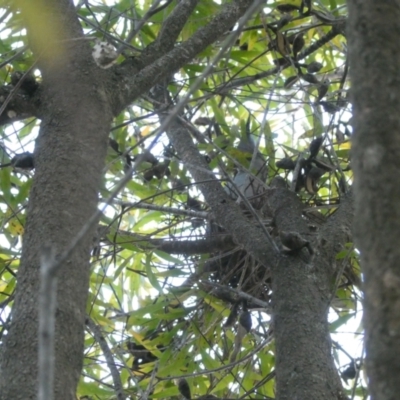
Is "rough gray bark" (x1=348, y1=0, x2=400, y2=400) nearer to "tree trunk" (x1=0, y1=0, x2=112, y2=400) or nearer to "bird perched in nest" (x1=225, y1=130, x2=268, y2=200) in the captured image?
"tree trunk" (x1=0, y1=0, x2=112, y2=400)

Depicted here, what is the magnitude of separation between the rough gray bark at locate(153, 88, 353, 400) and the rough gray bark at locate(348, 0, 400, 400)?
71cm

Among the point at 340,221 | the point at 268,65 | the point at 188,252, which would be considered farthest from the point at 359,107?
the point at 268,65

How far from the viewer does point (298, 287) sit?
1.37 metres

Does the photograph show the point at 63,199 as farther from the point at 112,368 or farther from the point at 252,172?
the point at 252,172

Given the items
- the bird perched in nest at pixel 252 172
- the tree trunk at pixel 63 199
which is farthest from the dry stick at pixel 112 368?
the bird perched in nest at pixel 252 172

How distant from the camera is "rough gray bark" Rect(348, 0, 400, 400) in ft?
1.60

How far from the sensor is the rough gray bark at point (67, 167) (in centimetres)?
89

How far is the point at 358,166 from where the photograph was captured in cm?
56

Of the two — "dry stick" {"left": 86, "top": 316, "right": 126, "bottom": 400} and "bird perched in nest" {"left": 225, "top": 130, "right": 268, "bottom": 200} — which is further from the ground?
"bird perched in nest" {"left": 225, "top": 130, "right": 268, "bottom": 200}

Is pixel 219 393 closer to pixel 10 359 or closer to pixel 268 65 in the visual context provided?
pixel 268 65

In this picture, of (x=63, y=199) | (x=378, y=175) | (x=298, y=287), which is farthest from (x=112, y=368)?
(x=378, y=175)

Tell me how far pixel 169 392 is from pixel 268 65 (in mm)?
1171

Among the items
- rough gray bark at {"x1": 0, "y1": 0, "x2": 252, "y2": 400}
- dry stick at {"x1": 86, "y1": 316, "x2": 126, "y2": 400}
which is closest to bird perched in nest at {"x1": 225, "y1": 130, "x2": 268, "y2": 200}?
dry stick at {"x1": 86, "y1": 316, "x2": 126, "y2": 400}

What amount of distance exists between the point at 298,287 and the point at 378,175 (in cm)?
84
